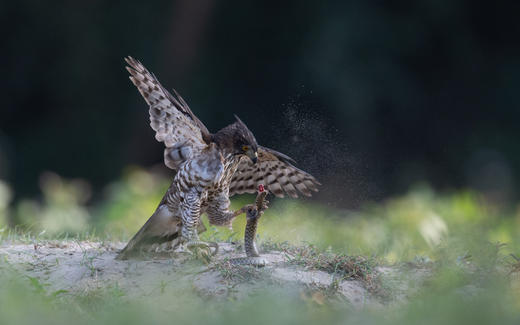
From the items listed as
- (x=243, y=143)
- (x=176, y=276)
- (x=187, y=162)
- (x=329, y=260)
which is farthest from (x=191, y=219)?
(x=329, y=260)

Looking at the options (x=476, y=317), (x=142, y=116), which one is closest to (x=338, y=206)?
(x=476, y=317)

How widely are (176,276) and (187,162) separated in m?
0.85

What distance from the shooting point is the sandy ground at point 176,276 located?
3.58m

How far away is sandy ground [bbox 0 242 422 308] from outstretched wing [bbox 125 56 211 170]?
29.9 inches

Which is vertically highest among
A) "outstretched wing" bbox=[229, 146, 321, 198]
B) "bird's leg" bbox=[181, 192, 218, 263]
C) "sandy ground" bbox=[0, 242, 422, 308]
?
"outstretched wing" bbox=[229, 146, 321, 198]

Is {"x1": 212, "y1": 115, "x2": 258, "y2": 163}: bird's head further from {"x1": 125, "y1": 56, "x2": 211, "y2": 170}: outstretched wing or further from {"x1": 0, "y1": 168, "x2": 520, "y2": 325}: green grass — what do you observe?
{"x1": 0, "y1": 168, "x2": 520, "y2": 325}: green grass

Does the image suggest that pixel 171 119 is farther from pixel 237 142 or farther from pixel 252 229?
pixel 252 229

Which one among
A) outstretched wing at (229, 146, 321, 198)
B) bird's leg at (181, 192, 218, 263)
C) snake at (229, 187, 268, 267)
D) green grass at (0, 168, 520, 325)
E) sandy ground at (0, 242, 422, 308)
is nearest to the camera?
green grass at (0, 168, 520, 325)

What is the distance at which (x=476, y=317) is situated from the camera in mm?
2430

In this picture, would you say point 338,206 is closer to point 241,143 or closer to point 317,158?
point 317,158

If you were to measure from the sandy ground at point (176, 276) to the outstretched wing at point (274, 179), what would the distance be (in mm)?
782

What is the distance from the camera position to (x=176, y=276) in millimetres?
3766

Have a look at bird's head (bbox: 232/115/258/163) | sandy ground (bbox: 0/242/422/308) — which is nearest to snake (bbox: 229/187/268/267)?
sandy ground (bbox: 0/242/422/308)

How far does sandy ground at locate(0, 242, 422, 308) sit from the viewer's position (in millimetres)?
3578
